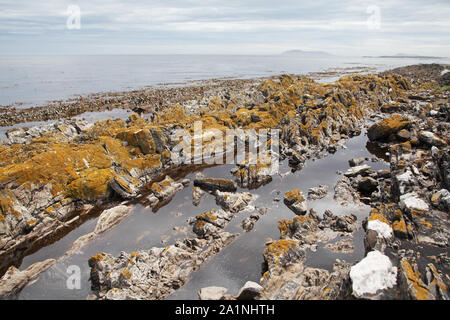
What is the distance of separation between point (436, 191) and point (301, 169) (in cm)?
1626

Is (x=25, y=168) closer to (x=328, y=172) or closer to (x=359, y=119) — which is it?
(x=328, y=172)

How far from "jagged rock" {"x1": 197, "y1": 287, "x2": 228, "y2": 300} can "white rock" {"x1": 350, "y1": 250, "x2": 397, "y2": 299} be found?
28.5 feet

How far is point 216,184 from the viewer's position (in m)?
32.0

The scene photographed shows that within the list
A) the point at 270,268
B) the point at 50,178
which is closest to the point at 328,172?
the point at 270,268

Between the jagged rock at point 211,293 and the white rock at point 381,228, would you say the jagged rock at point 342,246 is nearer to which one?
the white rock at point 381,228

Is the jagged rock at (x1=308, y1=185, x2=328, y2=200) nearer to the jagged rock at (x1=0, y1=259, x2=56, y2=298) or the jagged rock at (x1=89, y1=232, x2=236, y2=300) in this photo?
the jagged rock at (x1=89, y1=232, x2=236, y2=300)

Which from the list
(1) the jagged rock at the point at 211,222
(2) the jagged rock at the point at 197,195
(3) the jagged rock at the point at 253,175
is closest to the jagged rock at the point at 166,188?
(2) the jagged rock at the point at 197,195

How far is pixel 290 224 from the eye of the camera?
2373 cm

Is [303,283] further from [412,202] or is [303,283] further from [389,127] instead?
[389,127]

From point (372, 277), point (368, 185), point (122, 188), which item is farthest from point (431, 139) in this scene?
point (122, 188)

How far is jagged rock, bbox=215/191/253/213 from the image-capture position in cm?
2736

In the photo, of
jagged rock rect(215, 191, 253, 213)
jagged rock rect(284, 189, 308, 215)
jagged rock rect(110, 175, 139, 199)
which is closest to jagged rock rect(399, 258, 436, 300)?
jagged rock rect(284, 189, 308, 215)
